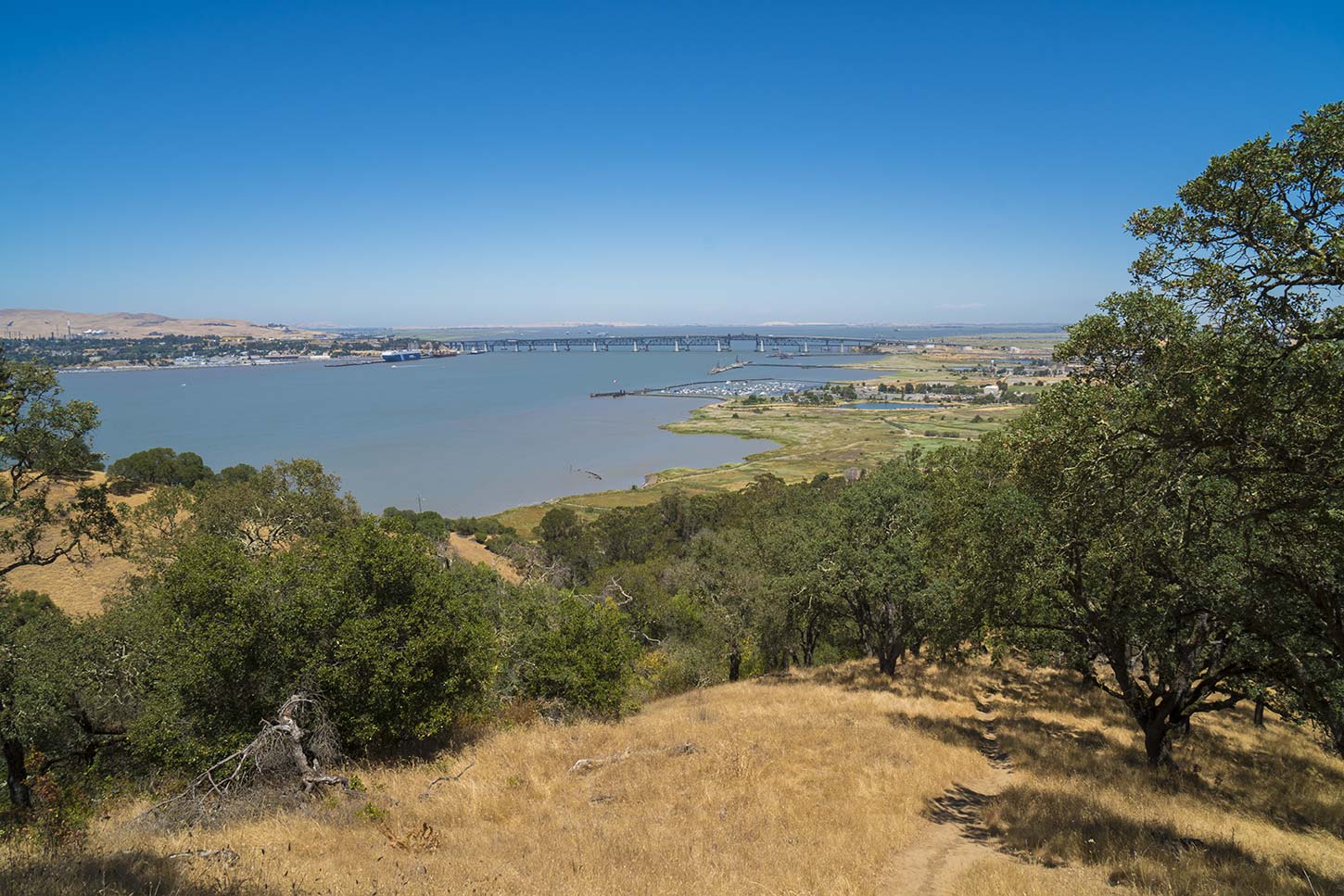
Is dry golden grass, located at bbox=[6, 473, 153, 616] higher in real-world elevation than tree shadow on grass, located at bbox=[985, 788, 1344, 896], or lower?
lower

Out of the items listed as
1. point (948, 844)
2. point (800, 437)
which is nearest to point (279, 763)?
point (948, 844)

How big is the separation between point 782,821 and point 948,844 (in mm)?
2221

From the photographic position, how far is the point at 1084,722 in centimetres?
1512

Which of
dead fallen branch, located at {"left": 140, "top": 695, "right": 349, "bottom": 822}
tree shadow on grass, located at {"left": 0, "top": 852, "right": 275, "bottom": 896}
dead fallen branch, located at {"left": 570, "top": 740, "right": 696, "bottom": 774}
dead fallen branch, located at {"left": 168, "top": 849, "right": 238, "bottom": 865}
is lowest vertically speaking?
dead fallen branch, located at {"left": 570, "top": 740, "right": 696, "bottom": 774}

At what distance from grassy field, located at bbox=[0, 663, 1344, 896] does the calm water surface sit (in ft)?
163

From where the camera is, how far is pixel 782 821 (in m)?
8.70

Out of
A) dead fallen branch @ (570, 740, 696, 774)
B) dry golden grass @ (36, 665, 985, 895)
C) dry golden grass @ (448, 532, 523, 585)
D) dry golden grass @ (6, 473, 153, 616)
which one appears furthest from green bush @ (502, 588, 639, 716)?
dry golden grass @ (448, 532, 523, 585)

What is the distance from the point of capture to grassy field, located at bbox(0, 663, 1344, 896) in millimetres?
6402

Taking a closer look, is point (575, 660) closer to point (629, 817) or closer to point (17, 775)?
point (629, 817)

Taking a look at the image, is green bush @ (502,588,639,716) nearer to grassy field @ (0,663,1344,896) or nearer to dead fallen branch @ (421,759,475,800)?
grassy field @ (0,663,1344,896)

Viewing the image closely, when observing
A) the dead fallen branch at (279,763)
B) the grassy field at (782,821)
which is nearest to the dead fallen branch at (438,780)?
the grassy field at (782,821)

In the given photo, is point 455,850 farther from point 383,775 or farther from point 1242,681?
point 1242,681

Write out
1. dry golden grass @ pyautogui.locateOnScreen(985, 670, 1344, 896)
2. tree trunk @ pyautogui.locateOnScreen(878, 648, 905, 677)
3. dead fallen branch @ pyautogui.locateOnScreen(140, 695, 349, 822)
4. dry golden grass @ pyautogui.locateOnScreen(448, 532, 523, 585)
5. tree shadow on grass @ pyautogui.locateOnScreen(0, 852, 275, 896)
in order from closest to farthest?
tree shadow on grass @ pyautogui.locateOnScreen(0, 852, 275, 896), dry golden grass @ pyautogui.locateOnScreen(985, 670, 1344, 896), dead fallen branch @ pyautogui.locateOnScreen(140, 695, 349, 822), tree trunk @ pyautogui.locateOnScreen(878, 648, 905, 677), dry golden grass @ pyautogui.locateOnScreen(448, 532, 523, 585)

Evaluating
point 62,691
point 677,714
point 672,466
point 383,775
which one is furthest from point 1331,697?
point 672,466
